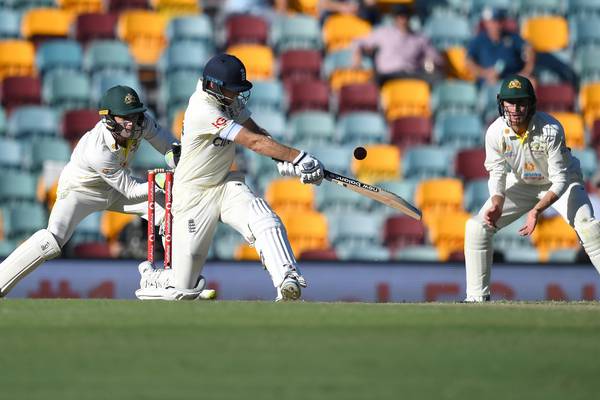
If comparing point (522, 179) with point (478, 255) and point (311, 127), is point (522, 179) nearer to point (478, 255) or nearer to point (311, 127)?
point (478, 255)

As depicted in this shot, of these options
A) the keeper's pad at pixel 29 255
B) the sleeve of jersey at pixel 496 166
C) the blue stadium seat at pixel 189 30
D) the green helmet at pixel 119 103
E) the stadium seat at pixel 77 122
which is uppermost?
the blue stadium seat at pixel 189 30

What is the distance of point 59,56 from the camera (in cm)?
1433

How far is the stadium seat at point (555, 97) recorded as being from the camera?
49.3 ft

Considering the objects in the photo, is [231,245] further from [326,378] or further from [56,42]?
[326,378]

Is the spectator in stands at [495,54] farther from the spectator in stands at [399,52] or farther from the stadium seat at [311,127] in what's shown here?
the stadium seat at [311,127]

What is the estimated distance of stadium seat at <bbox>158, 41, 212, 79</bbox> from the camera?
1444cm

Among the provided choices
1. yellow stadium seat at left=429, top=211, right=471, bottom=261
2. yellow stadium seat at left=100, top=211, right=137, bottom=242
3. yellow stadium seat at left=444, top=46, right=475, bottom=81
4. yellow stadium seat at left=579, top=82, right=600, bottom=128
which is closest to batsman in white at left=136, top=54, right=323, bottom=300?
yellow stadium seat at left=100, top=211, right=137, bottom=242

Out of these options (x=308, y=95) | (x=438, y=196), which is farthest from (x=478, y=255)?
(x=308, y=95)

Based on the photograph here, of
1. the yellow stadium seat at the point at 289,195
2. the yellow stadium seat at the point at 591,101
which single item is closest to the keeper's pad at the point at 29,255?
the yellow stadium seat at the point at 289,195

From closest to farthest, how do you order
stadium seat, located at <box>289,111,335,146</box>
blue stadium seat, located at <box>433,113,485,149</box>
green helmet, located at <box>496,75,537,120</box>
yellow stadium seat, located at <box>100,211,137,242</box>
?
green helmet, located at <box>496,75,537,120</box>, yellow stadium seat, located at <box>100,211,137,242</box>, stadium seat, located at <box>289,111,335,146</box>, blue stadium seat, located at <box>433,113,485,149</box>

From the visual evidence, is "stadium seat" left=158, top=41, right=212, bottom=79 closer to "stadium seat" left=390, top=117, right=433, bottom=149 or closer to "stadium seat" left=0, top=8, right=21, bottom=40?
"stadium seat" left=0, top=8, right=21, bottom=40

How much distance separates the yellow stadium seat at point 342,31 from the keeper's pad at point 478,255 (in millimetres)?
6384

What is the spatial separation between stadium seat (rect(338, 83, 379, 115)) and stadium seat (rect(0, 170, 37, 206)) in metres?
3.55

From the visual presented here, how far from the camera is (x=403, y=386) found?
471 centimetres
